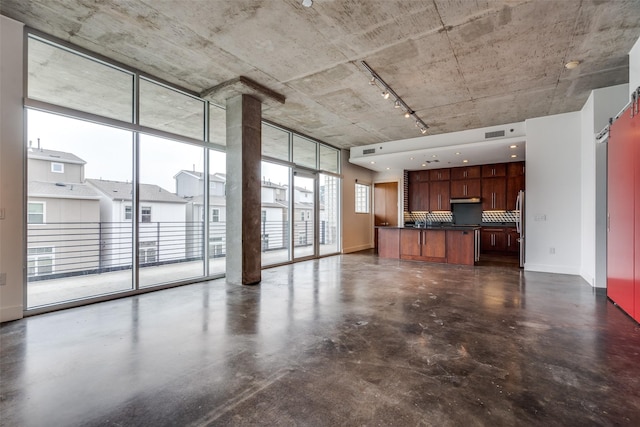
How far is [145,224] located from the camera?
15.4ft

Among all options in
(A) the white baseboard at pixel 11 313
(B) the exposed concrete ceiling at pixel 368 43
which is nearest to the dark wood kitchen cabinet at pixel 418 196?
(B) the exposed concrete ceiling at pixel 368 43

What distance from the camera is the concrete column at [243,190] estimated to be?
5.12 m

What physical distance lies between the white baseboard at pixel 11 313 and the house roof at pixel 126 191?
5.57 ft

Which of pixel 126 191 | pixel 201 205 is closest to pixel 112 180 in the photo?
pixel 126 191

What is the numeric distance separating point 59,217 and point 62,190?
14.2 inches

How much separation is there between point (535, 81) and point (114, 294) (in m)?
7.14

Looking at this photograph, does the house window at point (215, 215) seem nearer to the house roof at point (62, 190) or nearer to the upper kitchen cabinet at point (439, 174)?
the house roof at point (62, 190)

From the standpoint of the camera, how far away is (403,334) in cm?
295

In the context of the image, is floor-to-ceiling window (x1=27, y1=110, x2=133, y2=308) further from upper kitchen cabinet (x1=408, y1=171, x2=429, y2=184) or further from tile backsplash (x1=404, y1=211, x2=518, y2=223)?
upper kitchen cabinet (x1=408, y1=171, x2=429, y2=184)

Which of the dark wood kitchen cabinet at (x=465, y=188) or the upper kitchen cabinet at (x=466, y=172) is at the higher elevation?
the upper kitchen cabinet at (x=466, y=172)

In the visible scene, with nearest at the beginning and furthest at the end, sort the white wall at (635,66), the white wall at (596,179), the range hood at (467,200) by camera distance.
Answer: the white wall at (635,66) → the white wall at (596,179) → the range hood at (467,200)

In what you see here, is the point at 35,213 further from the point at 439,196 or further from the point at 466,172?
the point at 466,172

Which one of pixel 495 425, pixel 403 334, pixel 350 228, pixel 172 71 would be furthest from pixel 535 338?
pixel 350 228

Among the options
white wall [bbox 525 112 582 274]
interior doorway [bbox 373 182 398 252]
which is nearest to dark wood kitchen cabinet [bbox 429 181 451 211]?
interior doorway [bbox 373 182 398 252]
